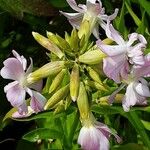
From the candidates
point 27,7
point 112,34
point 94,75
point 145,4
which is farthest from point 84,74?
point 145,4

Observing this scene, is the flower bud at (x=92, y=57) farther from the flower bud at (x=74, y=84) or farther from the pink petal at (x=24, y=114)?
the pink petal at (x=24, y=114)

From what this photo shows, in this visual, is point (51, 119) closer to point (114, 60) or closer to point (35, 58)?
point (35, 58)

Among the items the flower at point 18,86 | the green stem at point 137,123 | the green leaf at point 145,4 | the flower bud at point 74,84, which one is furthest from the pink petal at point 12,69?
the green leaf at point 145,4

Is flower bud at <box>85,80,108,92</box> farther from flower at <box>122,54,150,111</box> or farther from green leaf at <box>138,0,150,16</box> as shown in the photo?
green leaf at <box>138,0,150,16</box>

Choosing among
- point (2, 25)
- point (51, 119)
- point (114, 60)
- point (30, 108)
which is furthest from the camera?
Answer: point (2, 25)

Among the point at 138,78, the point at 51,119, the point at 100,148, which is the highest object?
the point at 138,78

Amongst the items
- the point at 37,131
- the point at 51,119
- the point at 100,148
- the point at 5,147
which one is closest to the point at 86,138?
the point at 100,148

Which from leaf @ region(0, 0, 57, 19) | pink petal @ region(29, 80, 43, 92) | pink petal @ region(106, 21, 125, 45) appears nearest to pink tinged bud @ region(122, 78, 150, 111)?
pink petal @ region(106, 21, 125, 45)
